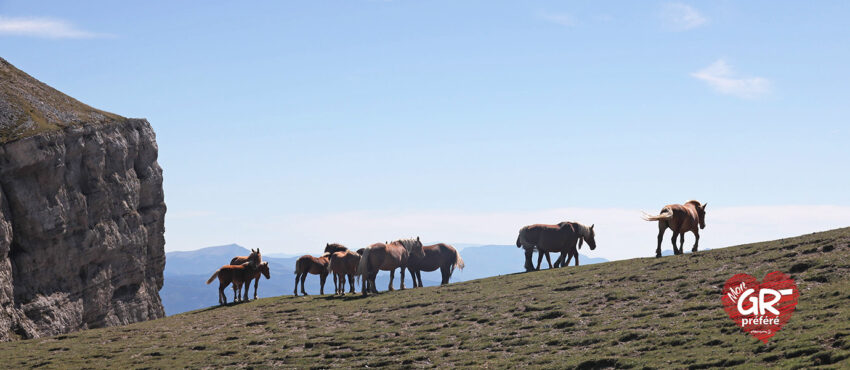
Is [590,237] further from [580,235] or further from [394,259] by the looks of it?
[394,259]

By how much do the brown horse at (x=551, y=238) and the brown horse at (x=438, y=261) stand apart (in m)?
5.50

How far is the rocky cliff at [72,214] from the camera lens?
54.7 m

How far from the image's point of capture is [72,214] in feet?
201

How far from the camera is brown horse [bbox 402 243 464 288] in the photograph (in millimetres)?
52062

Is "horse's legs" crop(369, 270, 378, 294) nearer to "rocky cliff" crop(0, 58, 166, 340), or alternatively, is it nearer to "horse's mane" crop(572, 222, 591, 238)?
"horse's mane" crop(572, 222, 591, 238)

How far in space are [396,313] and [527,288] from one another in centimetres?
785

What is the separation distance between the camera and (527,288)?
3806 cm

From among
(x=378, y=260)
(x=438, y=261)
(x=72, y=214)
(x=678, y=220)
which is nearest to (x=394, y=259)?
(x=378, y=260)

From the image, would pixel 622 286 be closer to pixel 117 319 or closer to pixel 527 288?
pixel 527 288

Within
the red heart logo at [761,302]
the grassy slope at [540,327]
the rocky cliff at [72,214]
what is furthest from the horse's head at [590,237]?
the rocky cliff at [72,214]

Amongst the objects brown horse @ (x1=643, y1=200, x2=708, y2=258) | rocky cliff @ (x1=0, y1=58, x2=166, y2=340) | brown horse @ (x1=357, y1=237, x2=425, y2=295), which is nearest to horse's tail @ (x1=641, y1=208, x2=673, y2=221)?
brown horse @ (x1=643, y1=200, x2=708, y2=258)

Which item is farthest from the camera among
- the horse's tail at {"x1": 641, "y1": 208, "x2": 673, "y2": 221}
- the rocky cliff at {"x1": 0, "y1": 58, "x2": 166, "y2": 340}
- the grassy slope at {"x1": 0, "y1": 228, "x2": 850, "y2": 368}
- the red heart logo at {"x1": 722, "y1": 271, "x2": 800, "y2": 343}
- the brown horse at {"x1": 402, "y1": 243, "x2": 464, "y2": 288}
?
the rocky cliff at {"x1": 0, "y1": 58, "x2": 166, "y2": 340}

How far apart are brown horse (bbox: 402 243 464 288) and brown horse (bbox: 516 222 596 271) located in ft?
18.0

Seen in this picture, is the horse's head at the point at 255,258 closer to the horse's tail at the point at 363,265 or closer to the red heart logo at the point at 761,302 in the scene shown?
the horse's tail at the point at 363,265
